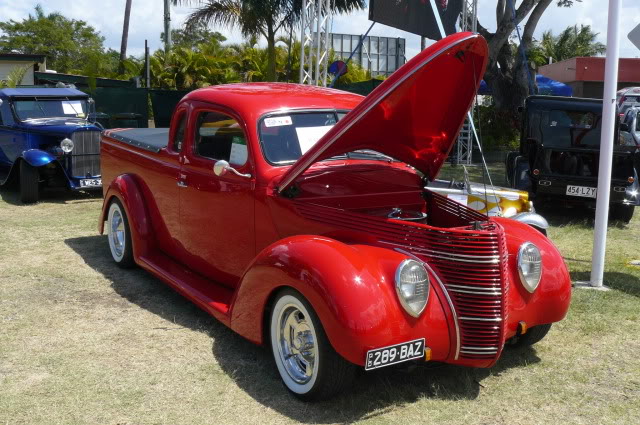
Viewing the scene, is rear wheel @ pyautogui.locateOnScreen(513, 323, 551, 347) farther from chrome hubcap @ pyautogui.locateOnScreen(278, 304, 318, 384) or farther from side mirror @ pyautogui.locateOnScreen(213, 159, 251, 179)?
side mirror @ pyautogui.locateOnScreen(213, 159, 251, 179)

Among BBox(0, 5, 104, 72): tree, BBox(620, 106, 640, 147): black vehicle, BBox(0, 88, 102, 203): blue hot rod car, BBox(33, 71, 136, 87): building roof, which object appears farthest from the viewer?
BBox(0, 5, 104, 72): tree

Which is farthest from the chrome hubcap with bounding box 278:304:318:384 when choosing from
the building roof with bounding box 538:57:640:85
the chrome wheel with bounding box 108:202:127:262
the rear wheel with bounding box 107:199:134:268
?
the building roof with bounding box 538:57:640:85

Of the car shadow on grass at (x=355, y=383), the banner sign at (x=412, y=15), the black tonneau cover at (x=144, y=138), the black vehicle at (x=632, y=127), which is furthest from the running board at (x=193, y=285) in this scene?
the black vehicle at (x=632, y=127)

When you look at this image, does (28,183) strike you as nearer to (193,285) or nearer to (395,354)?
(193,285)

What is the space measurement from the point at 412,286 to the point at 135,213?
330 cm

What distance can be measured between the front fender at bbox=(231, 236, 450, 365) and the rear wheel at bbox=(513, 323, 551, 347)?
1029mm

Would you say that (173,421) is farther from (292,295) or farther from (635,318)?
(635,318)

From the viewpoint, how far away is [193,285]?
16.9 feet

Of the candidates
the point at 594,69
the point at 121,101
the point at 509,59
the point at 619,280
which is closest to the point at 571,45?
the point at 594,69

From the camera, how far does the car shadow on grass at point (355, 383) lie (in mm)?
3762

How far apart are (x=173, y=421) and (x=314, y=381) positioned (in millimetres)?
786

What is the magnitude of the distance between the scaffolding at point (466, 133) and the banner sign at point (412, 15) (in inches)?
26.5

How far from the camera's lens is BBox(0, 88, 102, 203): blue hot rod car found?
10.6 metres

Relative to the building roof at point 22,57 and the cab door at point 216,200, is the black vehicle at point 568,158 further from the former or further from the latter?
the building roof at point 22,57
